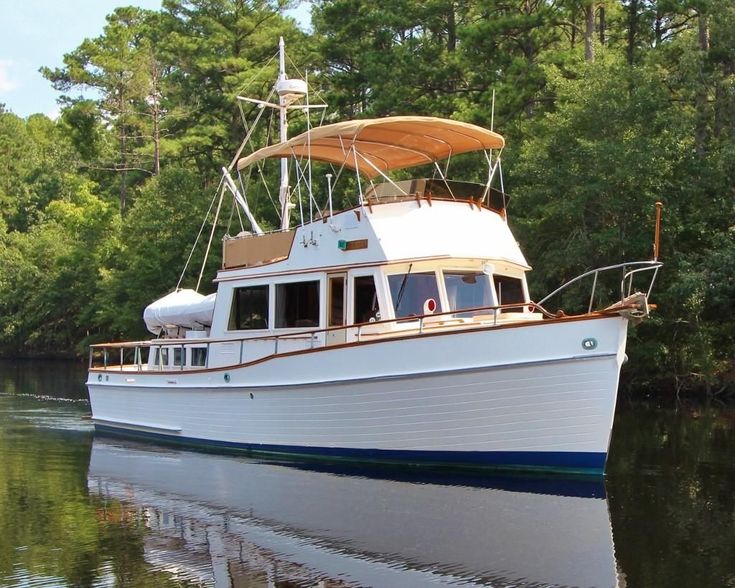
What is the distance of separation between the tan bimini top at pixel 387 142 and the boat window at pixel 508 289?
2.29 meters

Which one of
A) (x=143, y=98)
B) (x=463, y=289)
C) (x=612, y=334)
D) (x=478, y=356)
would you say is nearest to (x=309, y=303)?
(x=463, y=289)

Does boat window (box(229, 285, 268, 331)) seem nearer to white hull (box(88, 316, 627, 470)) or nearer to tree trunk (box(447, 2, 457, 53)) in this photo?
white hull (box(88, 316, 627, 470))

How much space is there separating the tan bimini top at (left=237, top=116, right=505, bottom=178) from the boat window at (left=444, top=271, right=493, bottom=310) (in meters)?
2.11

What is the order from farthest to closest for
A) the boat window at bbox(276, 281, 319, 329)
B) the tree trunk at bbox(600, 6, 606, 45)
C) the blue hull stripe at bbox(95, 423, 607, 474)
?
the tree trunk at bbox(600, 6, 606, 45), the boat window at bbox(276, 281, 319, 329), the blue hull stripe at bbox(95, 423, 607, 474)

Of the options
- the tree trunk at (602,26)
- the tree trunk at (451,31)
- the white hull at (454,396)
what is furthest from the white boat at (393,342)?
the tree trunk at (602,26)

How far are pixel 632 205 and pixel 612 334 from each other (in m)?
13.1

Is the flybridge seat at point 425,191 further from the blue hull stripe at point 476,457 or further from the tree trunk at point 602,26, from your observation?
the tree trunk at point 602,26

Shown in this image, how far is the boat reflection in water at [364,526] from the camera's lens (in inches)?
314

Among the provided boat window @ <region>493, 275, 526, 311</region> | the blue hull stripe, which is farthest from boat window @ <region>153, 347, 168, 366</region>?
boat window @ <region>493, 275, 526, 311</region>

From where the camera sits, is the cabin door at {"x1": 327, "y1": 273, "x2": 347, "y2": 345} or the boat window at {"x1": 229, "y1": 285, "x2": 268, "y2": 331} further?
the boat window at {"x1": 229, "y1": 285, "x2": 268, "y2": 331}

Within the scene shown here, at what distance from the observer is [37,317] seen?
46062 mm

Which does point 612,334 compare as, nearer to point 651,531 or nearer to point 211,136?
point 651,531

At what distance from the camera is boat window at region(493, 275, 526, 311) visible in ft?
45.3

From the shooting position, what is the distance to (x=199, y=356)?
617 inches
